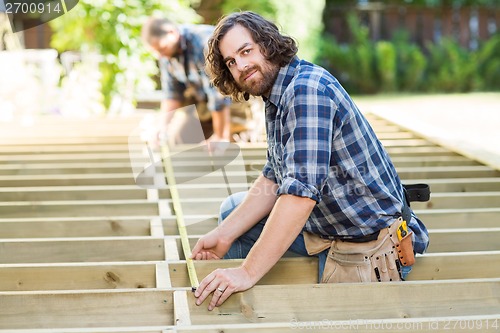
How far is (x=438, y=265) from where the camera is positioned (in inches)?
112

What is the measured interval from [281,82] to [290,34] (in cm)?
902

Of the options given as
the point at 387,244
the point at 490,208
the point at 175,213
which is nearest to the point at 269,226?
the point at 387,244

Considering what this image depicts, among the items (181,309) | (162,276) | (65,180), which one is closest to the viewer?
(181,309)

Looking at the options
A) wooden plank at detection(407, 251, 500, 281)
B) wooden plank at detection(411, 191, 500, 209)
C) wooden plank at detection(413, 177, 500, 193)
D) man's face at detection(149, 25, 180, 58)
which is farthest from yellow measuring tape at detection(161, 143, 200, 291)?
wooden plank at detection(413, 177, 500, 193)

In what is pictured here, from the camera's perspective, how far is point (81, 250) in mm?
3098

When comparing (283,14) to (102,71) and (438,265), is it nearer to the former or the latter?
(102,71)

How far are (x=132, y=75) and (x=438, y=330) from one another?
6.53 m

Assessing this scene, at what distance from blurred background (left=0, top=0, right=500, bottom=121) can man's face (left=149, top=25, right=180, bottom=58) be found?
8.52 feet

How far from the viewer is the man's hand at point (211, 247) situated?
9.48ft

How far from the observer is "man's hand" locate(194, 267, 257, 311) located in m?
2.39

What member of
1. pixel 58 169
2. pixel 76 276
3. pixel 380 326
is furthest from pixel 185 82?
pixel 380 326

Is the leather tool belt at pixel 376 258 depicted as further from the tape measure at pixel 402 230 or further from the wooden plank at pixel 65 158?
the wooden plank at pixel 65 158

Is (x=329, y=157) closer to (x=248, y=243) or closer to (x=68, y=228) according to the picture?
(x=248, y=243)

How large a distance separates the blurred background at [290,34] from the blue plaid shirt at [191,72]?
7.21 ft
